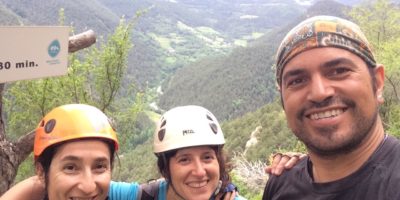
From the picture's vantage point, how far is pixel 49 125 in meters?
2.74

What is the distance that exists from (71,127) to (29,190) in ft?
2.04

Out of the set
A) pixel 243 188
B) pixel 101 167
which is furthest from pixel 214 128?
pixel 243 188

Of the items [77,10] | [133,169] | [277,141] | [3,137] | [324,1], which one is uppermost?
[77,10]

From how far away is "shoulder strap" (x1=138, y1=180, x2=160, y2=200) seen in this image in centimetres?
337

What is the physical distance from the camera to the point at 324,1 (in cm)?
13362

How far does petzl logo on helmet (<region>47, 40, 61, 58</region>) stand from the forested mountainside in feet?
269

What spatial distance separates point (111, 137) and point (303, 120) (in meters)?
1.27

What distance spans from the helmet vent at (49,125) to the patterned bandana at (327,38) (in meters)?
A: 1.55

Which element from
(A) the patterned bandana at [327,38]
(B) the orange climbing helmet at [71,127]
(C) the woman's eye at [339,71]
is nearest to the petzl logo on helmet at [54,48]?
(B) the orange climbing helmet at [71,127]

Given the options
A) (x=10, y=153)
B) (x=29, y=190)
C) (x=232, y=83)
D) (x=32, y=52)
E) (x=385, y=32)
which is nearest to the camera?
(x=29, y=190)

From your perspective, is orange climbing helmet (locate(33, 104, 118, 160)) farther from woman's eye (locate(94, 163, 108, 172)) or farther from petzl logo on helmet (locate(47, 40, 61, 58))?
petzl logo on helmet (locate(47, 40, 61, 58))

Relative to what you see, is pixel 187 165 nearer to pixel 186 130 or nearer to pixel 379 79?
pixel 186 130

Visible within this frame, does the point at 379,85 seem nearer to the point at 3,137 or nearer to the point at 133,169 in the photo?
the point at 3,137

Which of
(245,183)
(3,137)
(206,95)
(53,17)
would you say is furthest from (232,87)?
(3,137)
